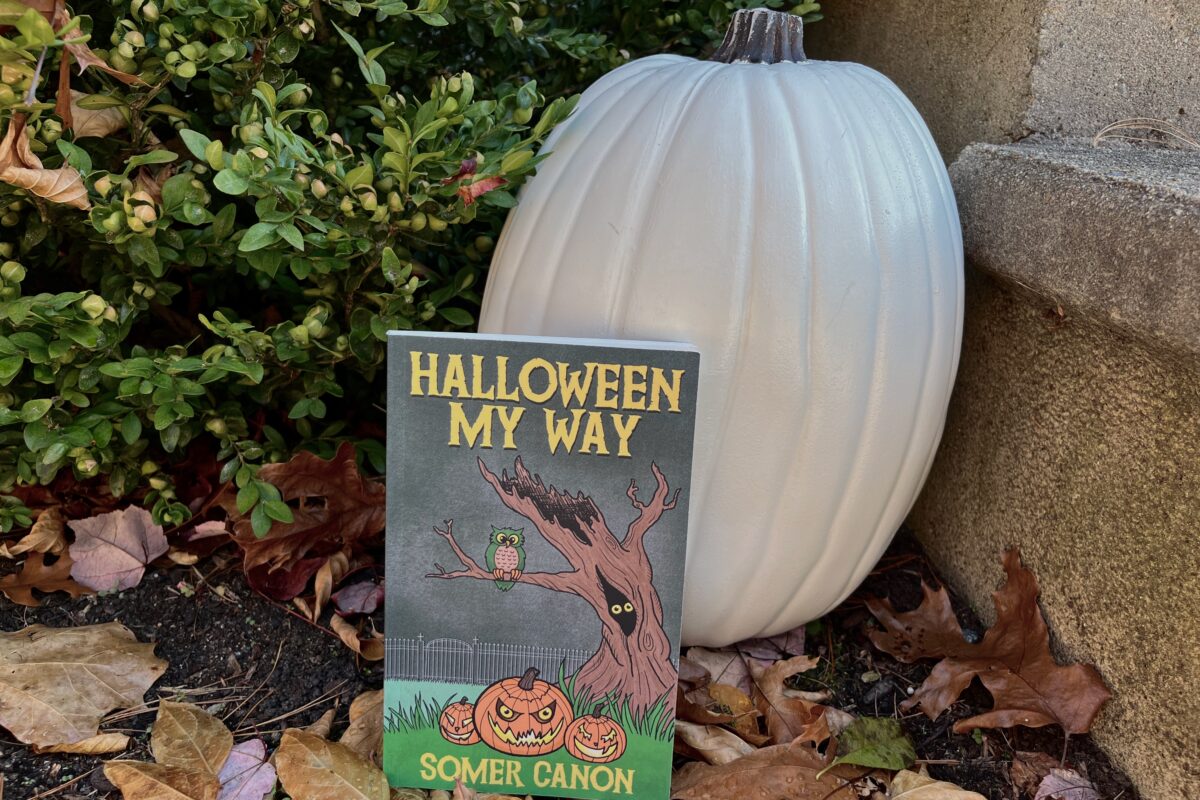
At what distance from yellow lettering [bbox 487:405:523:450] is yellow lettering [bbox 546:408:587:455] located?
0.03 meters

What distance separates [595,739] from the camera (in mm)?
1074

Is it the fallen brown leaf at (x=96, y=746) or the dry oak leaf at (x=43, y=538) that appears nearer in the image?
the fallen brown leaf at (x=96, y=746)

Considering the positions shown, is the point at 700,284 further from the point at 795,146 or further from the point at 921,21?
the point at 921,21

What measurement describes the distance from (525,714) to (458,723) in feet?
0.25

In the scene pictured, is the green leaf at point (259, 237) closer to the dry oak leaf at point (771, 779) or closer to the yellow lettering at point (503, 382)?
the yellow lettering at point (503, 382)

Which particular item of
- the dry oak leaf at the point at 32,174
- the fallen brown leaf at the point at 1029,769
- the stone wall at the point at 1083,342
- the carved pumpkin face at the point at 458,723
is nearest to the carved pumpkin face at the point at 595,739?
the carved pumpkin face at the point at 458,723

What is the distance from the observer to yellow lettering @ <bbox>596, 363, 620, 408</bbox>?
3.31 ft

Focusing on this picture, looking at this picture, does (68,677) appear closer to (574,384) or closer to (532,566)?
(532,566)

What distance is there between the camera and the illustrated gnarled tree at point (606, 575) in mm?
1048

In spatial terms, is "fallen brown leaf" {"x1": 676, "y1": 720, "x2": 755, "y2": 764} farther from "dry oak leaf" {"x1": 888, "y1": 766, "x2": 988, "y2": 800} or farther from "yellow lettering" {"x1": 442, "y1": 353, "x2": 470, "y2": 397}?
"yellow lettering" {"x1": 442, "y1": 353, "x2": 470, "y2": 397}

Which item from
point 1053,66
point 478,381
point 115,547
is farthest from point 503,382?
point 1053,66

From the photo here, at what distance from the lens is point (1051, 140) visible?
1.29 meters

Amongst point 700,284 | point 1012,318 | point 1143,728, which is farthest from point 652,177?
point 1143,728

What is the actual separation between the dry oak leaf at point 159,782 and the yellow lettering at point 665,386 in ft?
2.05
